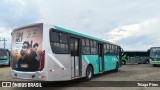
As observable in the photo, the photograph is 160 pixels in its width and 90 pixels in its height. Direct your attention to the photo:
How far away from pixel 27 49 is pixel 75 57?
3.19 m

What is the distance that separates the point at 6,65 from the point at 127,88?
25688 mm

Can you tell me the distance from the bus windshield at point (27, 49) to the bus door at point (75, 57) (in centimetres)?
255

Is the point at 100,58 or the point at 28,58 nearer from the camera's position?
the point at 28,58

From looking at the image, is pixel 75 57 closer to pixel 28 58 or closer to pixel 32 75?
pixel 28 58

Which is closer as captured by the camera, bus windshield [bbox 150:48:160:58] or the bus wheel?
the bus wheel

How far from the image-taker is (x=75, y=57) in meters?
12.5

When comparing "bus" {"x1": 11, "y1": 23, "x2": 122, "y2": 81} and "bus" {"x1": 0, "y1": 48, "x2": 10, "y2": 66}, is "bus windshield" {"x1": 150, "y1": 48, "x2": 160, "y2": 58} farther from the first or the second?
"bus" {"x1": 0, "y1": 48, "x2": 10, "y2": 66}

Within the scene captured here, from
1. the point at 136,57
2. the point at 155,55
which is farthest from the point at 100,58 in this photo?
the point at 136,57

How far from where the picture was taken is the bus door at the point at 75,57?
12016 mm

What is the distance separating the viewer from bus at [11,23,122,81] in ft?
32.0

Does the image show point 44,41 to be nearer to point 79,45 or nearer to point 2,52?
point 79,45

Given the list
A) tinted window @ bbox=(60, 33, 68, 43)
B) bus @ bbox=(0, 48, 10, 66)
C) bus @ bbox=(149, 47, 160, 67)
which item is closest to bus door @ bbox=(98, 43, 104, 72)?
tinted window @ bbox=(60, 33, 68, 43)

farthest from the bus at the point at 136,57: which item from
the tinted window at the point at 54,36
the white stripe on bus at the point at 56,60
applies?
the tinted window at the point at 54,36

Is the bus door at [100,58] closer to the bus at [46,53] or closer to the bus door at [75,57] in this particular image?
the bus at [46,53]
